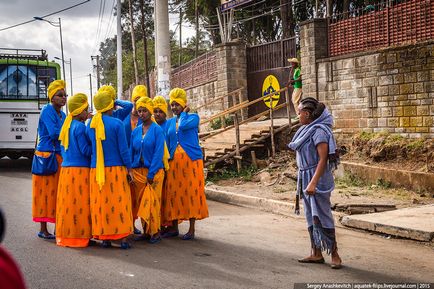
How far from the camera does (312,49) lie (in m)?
15.2

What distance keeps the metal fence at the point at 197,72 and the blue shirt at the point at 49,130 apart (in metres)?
13.0

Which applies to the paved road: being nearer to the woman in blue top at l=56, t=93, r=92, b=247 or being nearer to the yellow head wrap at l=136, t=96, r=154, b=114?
the woman in blue top at l=56, t=93, r=92, b=247

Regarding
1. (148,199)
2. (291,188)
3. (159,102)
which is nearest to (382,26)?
(291,188)

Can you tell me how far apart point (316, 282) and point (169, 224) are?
2.62 metres

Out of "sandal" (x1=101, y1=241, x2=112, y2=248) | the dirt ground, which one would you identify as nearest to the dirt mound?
the dirt ground

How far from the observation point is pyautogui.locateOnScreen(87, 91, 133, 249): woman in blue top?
6496 mm

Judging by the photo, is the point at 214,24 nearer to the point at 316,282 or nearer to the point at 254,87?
the point at 254,87

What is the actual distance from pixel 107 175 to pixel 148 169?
2.21ft

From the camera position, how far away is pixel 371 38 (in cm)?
1359

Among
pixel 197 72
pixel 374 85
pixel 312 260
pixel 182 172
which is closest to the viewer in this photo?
pixel 312 260

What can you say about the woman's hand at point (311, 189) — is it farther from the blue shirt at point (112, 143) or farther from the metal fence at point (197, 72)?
the metal fence at point (197, 72)

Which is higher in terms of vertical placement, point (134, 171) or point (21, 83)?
point (21, 83)

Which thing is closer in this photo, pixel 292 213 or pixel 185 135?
pixel 185 135

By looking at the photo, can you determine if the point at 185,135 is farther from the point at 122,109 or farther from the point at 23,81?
the point at 23,81
